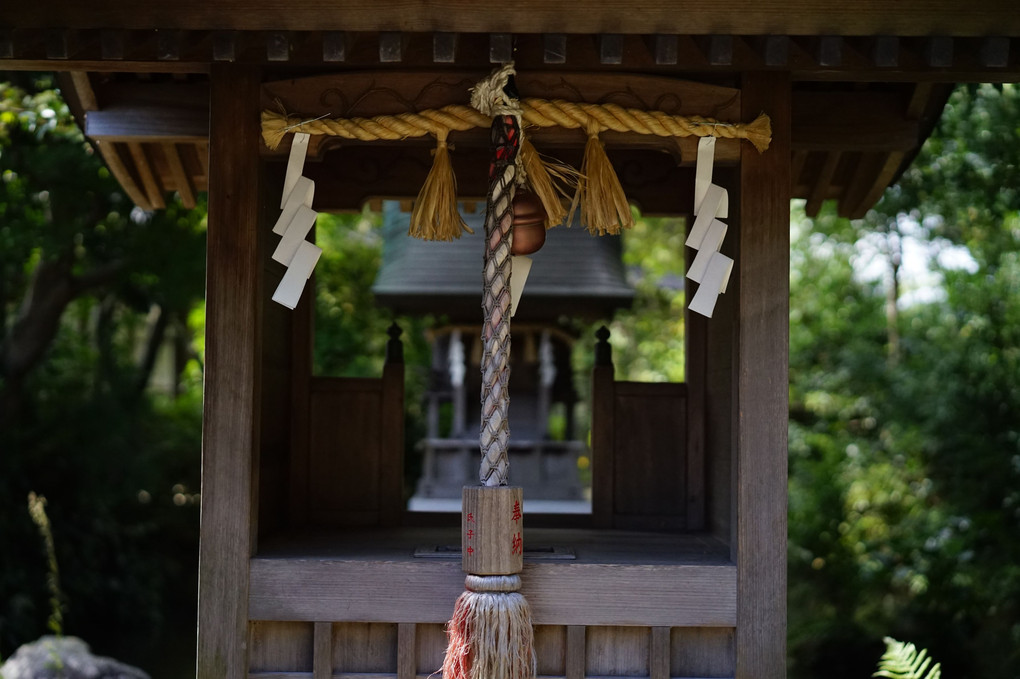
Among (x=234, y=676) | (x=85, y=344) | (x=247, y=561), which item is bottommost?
(x=234, y=676)

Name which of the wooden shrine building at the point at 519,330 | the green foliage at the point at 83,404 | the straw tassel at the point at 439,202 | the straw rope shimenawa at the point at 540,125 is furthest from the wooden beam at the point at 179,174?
the wooden shrine building at the point at 519,330

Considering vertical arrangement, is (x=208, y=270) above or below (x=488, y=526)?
above

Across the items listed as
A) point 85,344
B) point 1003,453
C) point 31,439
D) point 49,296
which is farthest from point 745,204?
point 85,344

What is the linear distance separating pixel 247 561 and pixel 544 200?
1.45m

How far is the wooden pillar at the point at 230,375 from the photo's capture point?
3018 millimetres

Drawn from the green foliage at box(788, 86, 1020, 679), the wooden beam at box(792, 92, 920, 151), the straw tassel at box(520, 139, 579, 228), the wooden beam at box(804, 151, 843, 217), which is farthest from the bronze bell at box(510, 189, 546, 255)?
the green foliage at box(788, 86, 1020, 679)

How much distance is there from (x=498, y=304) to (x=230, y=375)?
33.8 inches

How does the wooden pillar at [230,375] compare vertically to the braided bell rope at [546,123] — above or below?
below

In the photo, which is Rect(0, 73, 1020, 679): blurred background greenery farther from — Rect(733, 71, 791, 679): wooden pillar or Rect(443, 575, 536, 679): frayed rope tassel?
Rect(443, 575, 536, 679): frayed rope tassel

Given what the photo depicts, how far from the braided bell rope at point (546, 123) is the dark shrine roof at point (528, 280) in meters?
6.62

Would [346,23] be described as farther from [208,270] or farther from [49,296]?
[49,296]

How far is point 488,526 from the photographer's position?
288cm

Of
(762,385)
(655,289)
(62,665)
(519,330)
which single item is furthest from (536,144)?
(655,289)

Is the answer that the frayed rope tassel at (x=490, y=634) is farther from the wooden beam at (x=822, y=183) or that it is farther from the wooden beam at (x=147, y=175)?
the wooden beam at (x=147, y=175)
